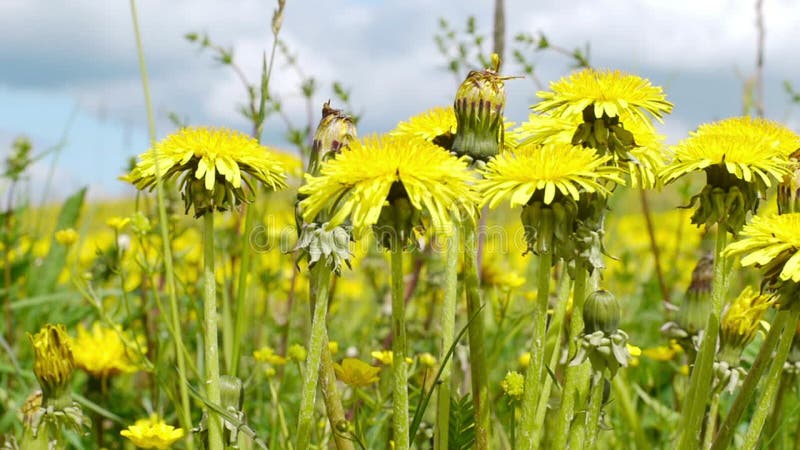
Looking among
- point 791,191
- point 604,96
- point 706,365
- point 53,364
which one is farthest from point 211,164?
point 791,191

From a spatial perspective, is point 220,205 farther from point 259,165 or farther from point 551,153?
point 551,153

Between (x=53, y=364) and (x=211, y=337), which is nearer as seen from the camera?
(x=211, y=337)

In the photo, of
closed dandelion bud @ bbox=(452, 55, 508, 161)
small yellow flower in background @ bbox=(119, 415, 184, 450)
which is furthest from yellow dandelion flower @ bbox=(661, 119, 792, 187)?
small yellow flower in background @ bbox=(119, 415, 184, 450)

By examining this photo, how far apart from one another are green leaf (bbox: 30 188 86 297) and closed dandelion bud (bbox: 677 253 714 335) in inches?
97.9

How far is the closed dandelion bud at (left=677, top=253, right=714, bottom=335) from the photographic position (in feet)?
6.14

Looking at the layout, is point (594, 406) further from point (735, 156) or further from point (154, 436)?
point (154, 436)

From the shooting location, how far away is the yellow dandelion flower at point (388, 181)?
1.15 m

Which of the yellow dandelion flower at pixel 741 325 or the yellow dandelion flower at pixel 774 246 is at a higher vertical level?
the yellow dandelion flower at pixel 774 246

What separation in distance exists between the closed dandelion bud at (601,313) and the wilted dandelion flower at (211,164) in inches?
22.6

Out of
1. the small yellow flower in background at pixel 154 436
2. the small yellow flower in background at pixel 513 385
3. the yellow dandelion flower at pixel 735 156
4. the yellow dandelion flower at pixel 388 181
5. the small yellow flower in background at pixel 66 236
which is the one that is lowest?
the small yellow flower in background at pixel 154 436

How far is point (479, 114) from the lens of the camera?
55.2 inches

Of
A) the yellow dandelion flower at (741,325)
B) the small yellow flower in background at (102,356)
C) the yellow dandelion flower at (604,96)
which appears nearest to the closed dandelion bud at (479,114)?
the yellow dandelion flower at (604,96)

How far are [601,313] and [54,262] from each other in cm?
273

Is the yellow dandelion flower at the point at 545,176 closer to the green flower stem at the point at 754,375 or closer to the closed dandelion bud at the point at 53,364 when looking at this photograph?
the green flower stem at the point at 754,375
